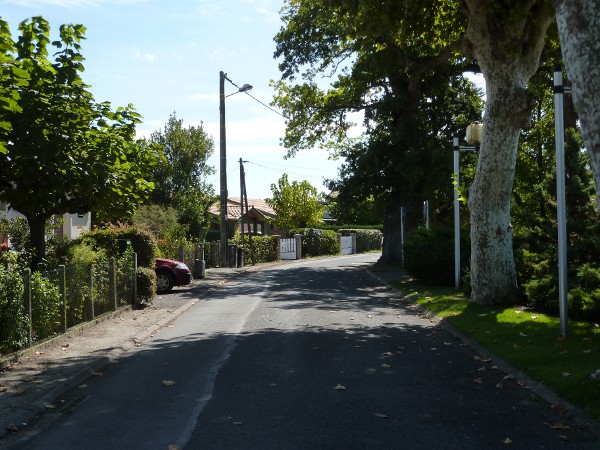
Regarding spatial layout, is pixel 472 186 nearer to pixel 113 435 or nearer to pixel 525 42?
pixel 525 42

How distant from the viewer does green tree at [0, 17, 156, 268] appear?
1283 centimetres

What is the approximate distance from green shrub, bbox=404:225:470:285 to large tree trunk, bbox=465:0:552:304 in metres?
5.15

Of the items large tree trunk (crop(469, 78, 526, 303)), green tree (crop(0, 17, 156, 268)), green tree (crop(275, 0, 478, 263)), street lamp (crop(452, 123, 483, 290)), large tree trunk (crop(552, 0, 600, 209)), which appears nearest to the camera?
large tree trunk (crop(552, 0, 600, 209))

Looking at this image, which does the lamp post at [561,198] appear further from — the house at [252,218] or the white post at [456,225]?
the house at [252,218]

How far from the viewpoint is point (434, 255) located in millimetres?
20281

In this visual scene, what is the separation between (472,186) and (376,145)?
15.6 metres

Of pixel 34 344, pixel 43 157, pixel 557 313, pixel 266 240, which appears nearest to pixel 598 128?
pixel 557 313

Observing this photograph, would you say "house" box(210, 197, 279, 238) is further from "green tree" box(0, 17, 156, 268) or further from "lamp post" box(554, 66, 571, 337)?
"lamp post" box(554, 66, 571, 337)

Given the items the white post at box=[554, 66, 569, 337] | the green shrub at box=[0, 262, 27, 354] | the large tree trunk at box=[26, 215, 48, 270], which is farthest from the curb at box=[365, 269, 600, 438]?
the large tree trunk at box=[26, 215, 48, 270]

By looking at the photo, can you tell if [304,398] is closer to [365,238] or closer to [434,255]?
[434,255]

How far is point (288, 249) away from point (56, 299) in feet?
129

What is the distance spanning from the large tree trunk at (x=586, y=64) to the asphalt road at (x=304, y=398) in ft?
8.16

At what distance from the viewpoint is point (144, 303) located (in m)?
17.8

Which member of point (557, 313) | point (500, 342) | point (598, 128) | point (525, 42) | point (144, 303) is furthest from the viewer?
point (144, 303)
